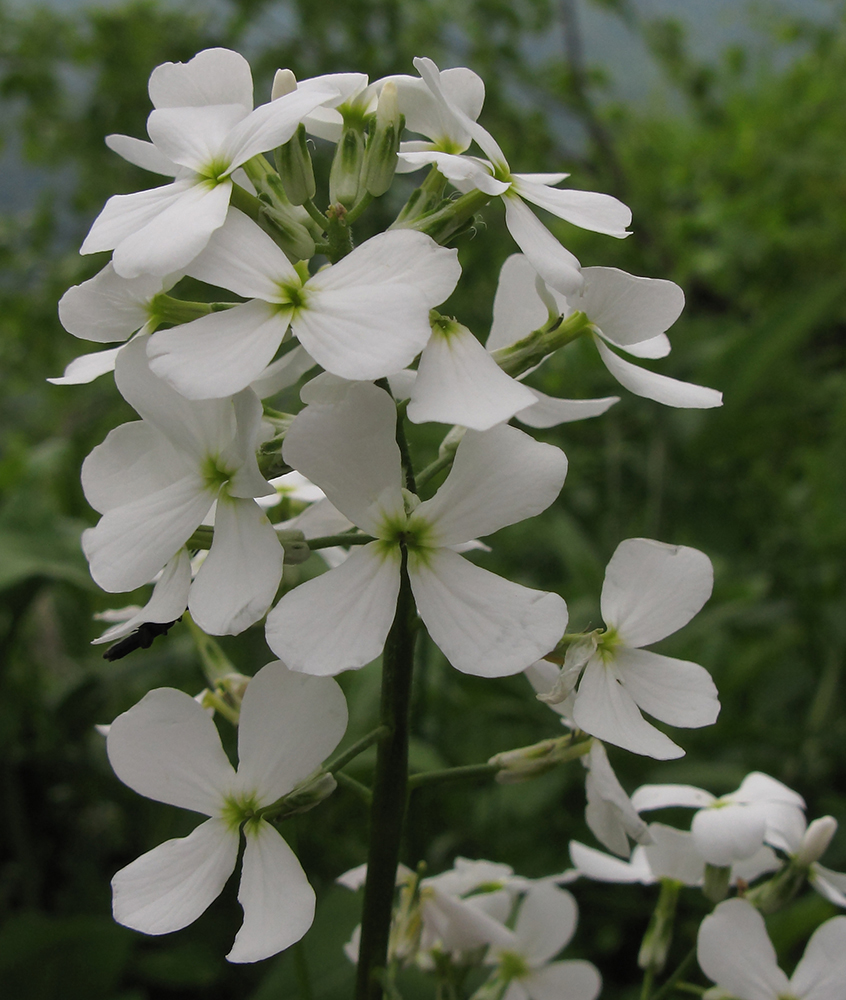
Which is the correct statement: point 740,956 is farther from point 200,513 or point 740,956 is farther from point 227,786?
point 200,513

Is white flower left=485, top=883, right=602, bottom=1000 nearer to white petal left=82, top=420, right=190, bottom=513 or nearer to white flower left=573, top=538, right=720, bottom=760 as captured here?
white flower left=573, top=538, right=720, bottom=760

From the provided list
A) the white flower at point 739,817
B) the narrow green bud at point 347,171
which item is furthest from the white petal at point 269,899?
the narrow green bud at point 347,171

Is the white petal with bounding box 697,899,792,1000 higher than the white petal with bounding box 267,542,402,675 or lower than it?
lower

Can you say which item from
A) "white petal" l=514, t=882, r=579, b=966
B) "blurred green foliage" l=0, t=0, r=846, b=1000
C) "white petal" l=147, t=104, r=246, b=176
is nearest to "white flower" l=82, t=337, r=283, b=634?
"white petal" l=147, t=104, r=246, b=176

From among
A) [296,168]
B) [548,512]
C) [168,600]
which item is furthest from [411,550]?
[548,512]

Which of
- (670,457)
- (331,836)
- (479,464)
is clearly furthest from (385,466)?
(670,457)

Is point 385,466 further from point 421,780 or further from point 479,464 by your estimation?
point 421,780

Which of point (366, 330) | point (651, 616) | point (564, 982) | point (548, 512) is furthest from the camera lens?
point (548, 512)
